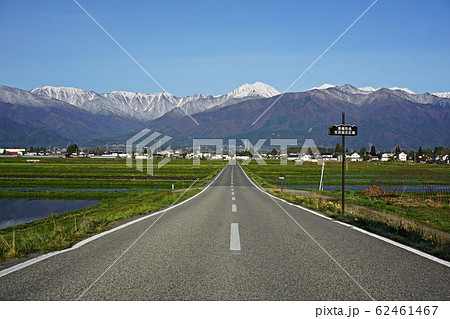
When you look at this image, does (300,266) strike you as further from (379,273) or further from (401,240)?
(401,240)

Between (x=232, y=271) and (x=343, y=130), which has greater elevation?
(x=343, y=130)

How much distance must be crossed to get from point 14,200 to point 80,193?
6.77 m

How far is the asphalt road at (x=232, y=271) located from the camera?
16.5 feet

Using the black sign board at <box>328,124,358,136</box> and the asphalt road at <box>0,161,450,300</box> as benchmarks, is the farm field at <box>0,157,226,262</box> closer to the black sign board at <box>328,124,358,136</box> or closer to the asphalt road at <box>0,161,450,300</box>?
the asphalt road at <box>0,161,450,300</box>

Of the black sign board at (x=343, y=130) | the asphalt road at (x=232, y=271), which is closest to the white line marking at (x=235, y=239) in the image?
the asphalt road at (x=232, y=271)

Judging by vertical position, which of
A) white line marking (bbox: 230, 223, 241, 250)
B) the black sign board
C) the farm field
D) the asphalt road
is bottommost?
the farm field

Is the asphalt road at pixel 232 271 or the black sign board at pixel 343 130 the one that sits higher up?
the black sign board at pixel 343 130

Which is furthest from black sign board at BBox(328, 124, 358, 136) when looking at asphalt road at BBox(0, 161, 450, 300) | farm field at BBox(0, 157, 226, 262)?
farm field at BBox(0, 157, 226, 262)

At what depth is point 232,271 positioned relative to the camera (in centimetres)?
606

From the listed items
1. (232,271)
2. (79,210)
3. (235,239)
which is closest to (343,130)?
(235,239)

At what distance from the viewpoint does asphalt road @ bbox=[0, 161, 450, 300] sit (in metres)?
5.02

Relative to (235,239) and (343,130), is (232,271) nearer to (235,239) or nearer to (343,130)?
(235,239)

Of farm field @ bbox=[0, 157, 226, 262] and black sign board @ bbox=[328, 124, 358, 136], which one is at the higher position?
black sign board @ bbox=[328, 124, 358, 136]

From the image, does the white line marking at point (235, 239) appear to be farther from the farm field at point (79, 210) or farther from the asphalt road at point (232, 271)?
the farm field at point (79, 210)
